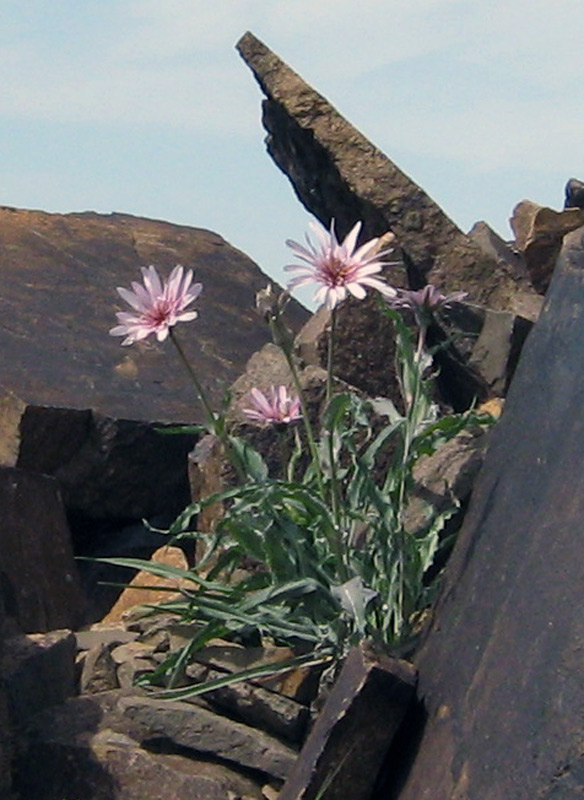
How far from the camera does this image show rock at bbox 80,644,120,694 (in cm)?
414

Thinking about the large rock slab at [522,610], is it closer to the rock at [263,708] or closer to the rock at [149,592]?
the rock at [263,708]

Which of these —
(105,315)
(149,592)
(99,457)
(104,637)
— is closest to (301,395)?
(104,637)

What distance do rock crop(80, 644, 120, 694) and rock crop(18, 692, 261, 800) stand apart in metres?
0.30

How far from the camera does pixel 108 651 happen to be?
4219mm

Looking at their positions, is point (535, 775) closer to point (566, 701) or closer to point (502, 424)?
point (566, 701)

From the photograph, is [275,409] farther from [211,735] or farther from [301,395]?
[211,735]

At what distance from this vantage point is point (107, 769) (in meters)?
3.68

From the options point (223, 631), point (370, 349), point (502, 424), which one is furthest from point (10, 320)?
point (502, 424)

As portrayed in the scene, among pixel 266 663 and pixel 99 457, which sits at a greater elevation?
pixel 99 457

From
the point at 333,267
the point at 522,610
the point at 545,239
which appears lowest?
the point at 522,610

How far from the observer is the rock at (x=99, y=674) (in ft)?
13.6

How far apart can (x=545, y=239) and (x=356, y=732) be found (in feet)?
6.78

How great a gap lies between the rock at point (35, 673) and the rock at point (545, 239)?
177 cm

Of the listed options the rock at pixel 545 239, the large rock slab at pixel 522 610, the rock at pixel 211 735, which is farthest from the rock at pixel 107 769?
the rock at pixel 545 239
